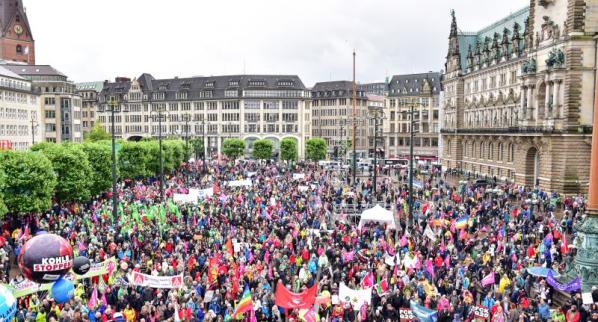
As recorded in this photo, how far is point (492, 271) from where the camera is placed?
2338cm

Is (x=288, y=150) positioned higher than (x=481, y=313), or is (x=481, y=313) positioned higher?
(x=288, y=150)

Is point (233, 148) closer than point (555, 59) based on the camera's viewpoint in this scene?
No

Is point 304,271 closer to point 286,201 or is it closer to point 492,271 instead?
point 492,271

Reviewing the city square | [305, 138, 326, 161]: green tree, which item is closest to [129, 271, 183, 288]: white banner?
the city square

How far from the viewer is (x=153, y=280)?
21.8m

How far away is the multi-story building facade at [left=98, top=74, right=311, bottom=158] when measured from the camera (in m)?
135

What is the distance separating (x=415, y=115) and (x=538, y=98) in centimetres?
7098

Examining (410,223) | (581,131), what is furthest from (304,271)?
(581,131)

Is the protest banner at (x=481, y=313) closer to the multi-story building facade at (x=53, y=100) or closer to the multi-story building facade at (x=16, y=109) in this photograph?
the multi-story building facade at (x=16, y=109)

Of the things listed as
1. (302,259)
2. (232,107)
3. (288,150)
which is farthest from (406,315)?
(232,107)

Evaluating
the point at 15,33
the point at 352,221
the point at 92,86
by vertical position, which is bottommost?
the point at 352,221

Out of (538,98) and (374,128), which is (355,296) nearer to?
(538,98)

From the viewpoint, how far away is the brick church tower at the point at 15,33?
427 feet

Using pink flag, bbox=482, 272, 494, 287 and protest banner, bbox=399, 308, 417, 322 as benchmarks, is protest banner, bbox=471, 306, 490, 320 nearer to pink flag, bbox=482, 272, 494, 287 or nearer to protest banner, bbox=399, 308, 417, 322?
protest banner, bbox=399, 308, 417, 322
